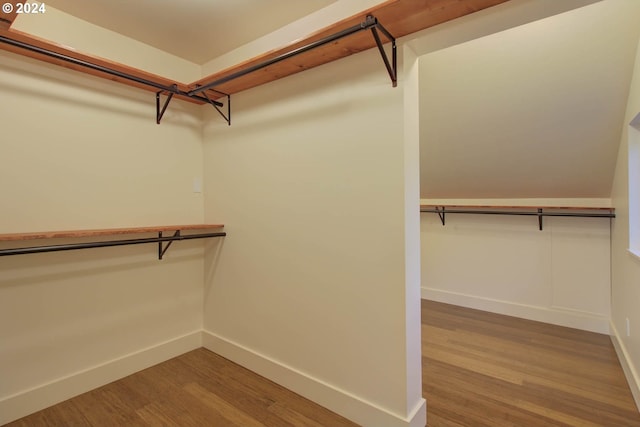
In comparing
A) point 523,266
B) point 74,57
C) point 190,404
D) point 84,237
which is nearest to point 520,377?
point 523,266

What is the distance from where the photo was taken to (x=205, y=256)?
2758 millimetres

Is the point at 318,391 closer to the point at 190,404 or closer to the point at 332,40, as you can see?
the point at 190,404

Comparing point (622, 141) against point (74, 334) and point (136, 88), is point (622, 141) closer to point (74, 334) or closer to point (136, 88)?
point (136, 88)

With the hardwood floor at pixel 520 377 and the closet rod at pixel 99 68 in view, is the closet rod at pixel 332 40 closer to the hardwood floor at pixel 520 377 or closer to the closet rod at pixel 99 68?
the closet rod at pixel 99 68

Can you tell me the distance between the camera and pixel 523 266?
3430 mm

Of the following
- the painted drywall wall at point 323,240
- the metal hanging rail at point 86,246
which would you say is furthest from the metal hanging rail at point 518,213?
the metal hanging rail at point 86,246

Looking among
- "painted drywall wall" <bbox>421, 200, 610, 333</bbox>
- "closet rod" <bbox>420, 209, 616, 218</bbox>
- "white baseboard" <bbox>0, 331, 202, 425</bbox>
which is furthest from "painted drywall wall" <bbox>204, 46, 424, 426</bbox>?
"painted drywall wall" <bbox>421, 200, 610, 333</bbox>

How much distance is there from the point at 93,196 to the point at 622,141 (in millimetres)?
3879

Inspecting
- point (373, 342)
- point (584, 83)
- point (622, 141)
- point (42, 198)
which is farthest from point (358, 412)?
point (622, 141)

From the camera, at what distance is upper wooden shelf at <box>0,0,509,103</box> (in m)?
1.37

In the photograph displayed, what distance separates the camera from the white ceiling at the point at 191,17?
1927 mm

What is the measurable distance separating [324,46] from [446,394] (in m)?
2.22

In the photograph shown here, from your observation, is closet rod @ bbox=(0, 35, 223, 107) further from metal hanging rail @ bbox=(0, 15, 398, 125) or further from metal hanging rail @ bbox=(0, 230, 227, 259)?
metal hanging rail @ bbox=(0, 230, 227, 259)

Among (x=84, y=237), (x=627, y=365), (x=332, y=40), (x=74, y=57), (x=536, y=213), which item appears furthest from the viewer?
(x=536, y=213)
